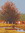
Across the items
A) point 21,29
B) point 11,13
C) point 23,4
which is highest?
point 23,4

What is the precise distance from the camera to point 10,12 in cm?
347

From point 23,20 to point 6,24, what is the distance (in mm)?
562

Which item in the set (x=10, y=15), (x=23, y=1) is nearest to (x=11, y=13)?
(x=10, y=15)

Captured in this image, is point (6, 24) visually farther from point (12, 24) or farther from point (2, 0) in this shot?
point (2, 0)

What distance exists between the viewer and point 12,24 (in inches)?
135

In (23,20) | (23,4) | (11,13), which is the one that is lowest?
(23,20)

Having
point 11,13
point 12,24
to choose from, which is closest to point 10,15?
point 11,13

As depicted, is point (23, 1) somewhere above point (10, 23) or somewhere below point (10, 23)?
above

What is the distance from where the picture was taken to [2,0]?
11.4ft

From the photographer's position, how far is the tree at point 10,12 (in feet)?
11.3

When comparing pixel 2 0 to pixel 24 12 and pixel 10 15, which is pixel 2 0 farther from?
pixel 24 12

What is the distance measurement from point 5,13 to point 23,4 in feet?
2.15

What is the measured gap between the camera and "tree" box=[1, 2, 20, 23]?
3.45 metres

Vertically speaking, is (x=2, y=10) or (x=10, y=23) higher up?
(x=2, y=10)
